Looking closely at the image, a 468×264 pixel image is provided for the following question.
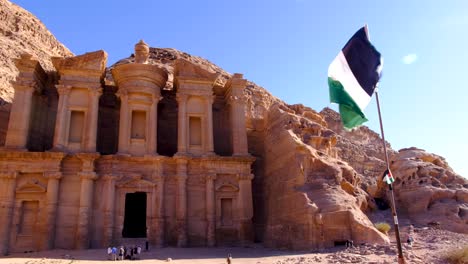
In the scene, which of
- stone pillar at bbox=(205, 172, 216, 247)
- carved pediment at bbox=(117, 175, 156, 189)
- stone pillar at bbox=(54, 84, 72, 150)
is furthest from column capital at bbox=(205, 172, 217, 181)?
stone pillar at bbox=(54, 84, 72, 150)

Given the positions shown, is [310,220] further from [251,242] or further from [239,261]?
[251,242]

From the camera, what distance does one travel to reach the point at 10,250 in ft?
71.4

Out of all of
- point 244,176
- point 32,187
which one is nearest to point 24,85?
point 32,187

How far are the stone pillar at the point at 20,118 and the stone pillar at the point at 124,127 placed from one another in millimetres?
5652

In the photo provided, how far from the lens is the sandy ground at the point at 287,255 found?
51.0 feet

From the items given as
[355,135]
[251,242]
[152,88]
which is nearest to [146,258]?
[251,242]

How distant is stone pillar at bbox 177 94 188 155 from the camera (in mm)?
→ 25594

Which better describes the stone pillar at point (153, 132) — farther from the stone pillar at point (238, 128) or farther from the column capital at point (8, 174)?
the column capital at point (8, 174)

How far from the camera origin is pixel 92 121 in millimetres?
24984

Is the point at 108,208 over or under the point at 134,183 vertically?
under

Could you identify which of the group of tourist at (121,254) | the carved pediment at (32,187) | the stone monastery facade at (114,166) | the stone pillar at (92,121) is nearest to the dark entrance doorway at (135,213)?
the stone monastery facade at (114,166)

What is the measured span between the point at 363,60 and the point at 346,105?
165cm

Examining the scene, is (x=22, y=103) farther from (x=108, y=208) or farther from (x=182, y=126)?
(x=182, y=126)

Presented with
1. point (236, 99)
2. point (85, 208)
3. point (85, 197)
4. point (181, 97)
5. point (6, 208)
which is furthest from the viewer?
point (236, 99)
